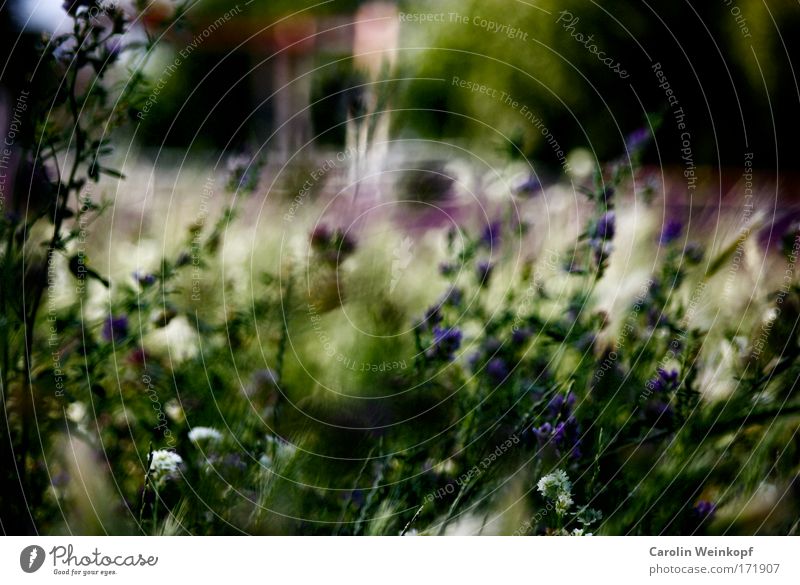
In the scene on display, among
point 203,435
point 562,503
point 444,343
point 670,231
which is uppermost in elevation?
point 670,231

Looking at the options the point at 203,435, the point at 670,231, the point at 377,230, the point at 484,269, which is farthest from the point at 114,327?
the point at 670,231

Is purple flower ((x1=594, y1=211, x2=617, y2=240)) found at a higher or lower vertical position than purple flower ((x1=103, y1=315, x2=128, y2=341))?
higher

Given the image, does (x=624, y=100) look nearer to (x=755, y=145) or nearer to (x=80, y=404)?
(x=755, y=145)

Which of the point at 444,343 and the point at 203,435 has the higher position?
the point at 444,343

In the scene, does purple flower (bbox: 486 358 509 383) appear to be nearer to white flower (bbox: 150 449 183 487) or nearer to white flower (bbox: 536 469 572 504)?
white flower (bbox: 536 469 572 504)

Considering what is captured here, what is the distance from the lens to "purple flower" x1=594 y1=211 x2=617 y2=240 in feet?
4.22

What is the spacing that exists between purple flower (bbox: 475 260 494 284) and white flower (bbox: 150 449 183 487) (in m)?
0.51

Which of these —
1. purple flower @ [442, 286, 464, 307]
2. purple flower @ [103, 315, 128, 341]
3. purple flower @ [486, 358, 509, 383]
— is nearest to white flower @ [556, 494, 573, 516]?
purple flower @ [486, 358, 509, 383]

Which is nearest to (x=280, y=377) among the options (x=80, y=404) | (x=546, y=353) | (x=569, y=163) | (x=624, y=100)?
(x=80, y=404)

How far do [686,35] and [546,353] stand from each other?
20.2 inches

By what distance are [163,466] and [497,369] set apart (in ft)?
1.66

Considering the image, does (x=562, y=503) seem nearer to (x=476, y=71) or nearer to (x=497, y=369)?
(x=497, y=369)

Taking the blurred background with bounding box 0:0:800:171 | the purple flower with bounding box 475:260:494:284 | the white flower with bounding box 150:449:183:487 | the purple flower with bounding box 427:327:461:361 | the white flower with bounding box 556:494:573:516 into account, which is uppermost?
the blurred background with bounding box 0:0:800:171

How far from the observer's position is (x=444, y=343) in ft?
4.21
